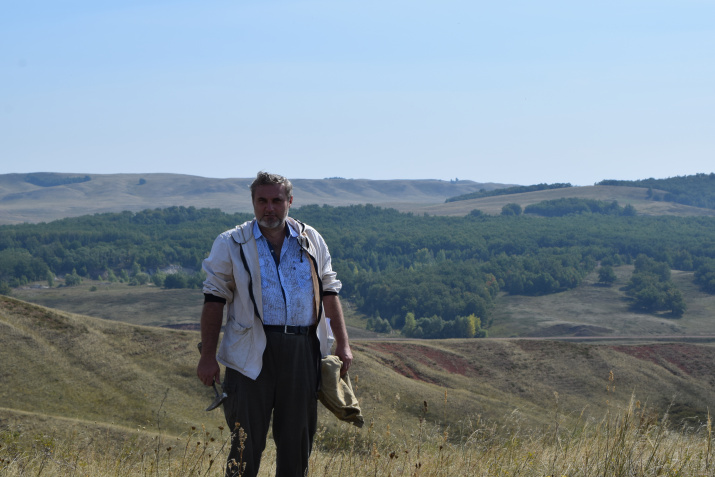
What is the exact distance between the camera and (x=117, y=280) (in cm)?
13762

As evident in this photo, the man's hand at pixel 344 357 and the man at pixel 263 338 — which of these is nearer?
the man at pixel 263 338

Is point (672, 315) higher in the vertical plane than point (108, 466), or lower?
lower

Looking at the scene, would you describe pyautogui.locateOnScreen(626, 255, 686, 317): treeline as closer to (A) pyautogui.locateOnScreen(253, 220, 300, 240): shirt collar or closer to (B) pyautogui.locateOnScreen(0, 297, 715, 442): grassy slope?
(B) pyautogui.locateOnScreen(0, 297, 715, 442): grassy slope

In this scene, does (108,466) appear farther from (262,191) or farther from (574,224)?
(574,224)

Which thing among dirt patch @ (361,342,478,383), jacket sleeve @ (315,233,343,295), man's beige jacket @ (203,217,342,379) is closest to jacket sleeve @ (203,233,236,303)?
man's beige jacket @ (203,217,342,379)

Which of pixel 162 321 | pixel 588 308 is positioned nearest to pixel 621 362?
pixel 162 321

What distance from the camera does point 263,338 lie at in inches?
187

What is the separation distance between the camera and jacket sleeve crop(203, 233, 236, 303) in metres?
4.77

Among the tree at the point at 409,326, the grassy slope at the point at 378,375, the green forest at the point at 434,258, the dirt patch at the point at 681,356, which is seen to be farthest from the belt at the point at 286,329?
the tree at the point at 409,326

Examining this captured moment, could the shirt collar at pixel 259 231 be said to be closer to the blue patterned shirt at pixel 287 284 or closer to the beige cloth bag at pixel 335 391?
the blue patterned shirt at pixel 287 284

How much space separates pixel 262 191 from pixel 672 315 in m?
106

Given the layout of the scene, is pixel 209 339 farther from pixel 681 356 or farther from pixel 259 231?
pixel 681 356

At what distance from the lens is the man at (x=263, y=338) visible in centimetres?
474

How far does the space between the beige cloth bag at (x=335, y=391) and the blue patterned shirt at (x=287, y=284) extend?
32 centimetres
